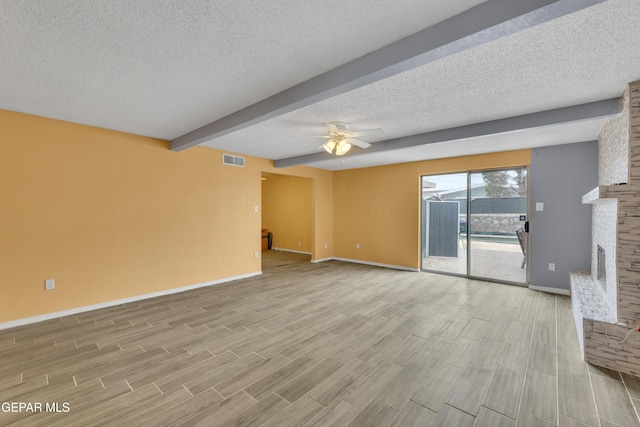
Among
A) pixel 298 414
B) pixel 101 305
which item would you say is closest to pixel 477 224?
pixel 298 414

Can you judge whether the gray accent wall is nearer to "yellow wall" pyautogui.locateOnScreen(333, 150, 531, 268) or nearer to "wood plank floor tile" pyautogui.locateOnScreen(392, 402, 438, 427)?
"yellow wall" pyautogui.locateOnScreen(333, 150, 531, 268)

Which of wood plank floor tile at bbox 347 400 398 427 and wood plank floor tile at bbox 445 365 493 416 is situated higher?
wood plank floor tile at bbox 347 400 398 427

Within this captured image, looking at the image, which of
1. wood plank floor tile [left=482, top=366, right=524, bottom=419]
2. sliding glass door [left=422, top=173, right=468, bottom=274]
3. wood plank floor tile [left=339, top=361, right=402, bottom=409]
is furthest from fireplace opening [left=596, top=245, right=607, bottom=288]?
wood plank floor tile [left=339, top=361, right=402, bottom=409]

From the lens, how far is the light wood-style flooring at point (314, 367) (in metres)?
1.80

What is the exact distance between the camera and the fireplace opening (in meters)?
3.11

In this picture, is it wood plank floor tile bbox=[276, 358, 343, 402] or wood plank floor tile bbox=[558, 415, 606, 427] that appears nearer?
wood plank floor tile bbox=[558, 415, 606, 427]

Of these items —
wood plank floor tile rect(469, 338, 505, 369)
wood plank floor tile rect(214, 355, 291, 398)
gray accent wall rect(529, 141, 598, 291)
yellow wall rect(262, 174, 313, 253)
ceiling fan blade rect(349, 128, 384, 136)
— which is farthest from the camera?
yellow wall rect(262, 174, 313, 253)

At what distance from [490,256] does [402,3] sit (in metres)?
5.28

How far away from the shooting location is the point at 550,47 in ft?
6.23

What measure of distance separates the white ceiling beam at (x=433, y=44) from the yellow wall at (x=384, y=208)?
4199mm

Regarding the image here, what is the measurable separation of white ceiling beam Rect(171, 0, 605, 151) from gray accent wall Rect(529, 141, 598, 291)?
13.7 feet

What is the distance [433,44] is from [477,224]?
461 centimetres

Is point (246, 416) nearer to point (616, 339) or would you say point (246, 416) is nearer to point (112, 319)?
point (112, 319)

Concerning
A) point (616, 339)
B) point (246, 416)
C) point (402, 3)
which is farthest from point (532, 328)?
point (402, 3)
